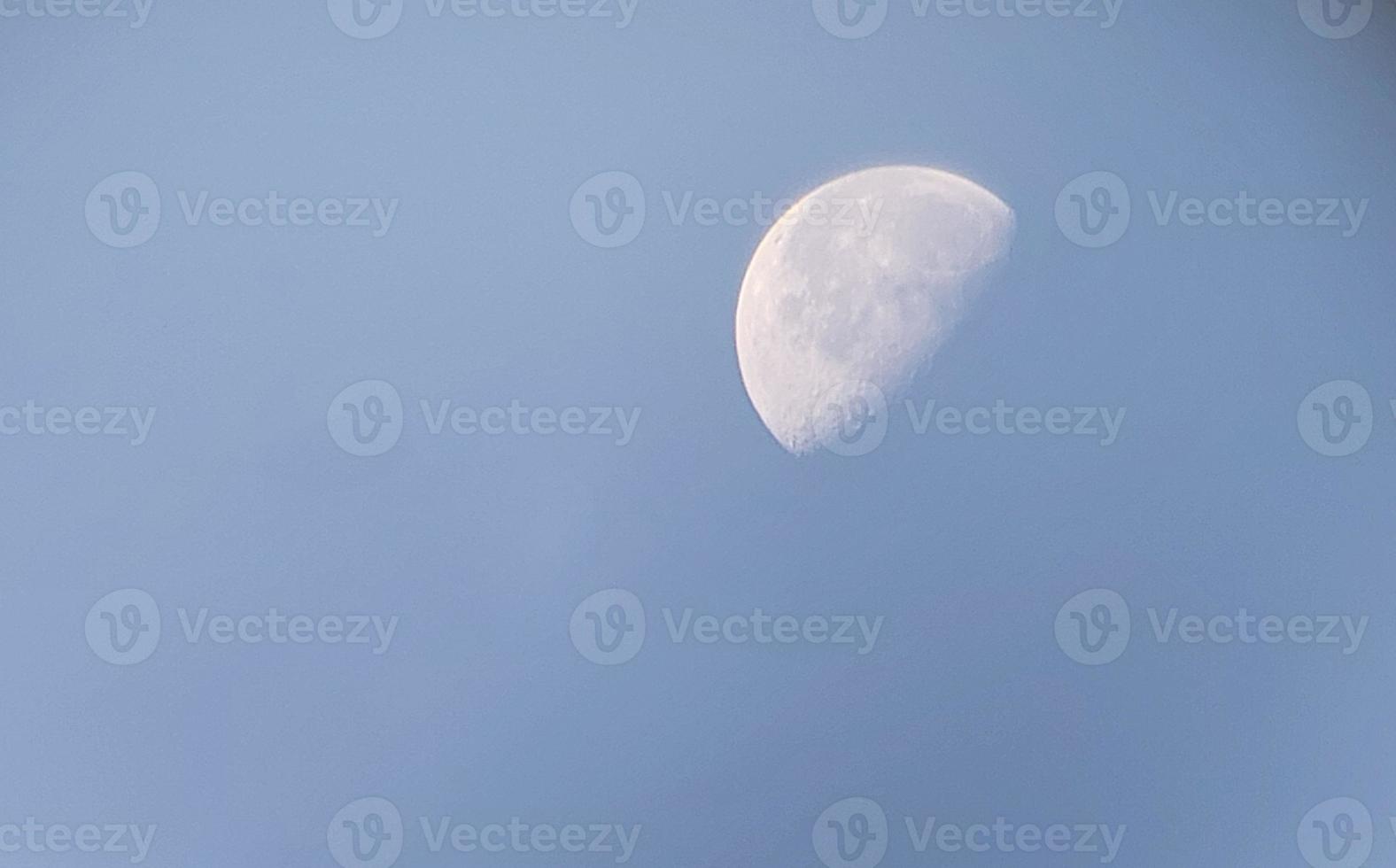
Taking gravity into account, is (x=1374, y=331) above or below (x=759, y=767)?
above

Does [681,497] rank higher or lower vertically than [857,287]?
lower

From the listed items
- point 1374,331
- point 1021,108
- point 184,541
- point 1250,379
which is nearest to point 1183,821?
point 1250,379

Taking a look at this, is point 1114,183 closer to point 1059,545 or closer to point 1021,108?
point 1021,108

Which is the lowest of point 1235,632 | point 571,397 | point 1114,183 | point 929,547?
point 1235,632
